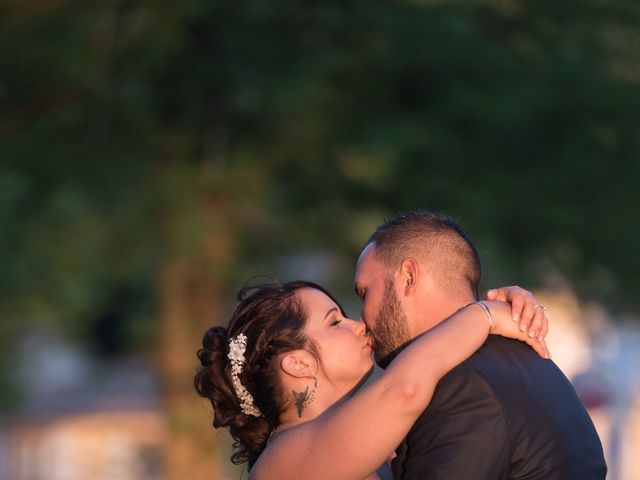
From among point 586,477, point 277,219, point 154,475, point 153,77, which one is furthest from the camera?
point 154,475

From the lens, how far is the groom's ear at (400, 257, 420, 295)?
307 cm

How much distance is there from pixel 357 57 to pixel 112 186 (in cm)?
222

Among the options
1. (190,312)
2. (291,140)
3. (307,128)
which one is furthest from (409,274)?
(190,312)

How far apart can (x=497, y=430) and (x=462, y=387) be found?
0.41 feet

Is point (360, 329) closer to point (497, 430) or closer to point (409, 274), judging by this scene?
point (409, 274)

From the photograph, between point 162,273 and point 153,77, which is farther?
point 162,273

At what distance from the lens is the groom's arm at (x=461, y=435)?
2.77 m

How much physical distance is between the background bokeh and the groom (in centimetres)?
617

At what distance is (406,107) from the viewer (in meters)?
10.0

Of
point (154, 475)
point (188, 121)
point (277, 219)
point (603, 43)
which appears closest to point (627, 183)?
point (603, 43)

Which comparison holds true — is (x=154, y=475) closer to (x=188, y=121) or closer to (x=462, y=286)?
(x=188, y=121)

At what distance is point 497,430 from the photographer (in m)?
2.81

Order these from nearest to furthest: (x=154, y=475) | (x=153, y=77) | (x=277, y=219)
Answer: (x=153, y=77)
(x=277, y=219)
(x=154, y=475)

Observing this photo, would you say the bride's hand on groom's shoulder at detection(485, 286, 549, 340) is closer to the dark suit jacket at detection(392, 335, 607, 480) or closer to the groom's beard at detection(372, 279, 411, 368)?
the dark suit jacket at detection(392, 335, 607, 480)
